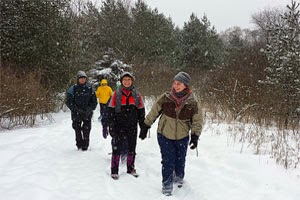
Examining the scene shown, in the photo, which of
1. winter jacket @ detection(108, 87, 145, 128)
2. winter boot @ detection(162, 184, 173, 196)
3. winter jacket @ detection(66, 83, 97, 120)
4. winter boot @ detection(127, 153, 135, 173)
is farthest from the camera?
winter jacket @ detection(66, 83, 97, 120)

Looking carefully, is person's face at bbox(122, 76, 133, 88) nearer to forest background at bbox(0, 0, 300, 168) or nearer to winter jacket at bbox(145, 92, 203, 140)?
winter jacket at bbox(145, 92, 203, 140)

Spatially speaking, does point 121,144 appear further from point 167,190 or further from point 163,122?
point 167,190

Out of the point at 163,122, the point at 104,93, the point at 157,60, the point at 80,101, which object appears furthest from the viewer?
the point at 157,60

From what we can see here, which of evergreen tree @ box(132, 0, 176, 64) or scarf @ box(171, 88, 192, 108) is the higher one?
evergreen tree @ box(132, 0, 176, 64)

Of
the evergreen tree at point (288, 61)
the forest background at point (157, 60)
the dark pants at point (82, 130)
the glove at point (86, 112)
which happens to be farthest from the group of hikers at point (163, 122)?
the evergreen tree at point (288, 61)

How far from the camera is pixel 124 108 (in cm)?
588

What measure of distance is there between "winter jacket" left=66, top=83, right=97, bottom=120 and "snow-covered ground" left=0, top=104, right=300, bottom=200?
3.12 ft

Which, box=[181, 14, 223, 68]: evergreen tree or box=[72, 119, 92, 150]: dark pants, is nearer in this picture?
box=[72, 119, 92, 150]: dark pants

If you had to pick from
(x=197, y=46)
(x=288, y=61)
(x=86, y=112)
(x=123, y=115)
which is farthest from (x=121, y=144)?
(x=197, y=46)

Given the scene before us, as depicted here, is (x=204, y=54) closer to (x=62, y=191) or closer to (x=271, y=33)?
(x=271, y=33)

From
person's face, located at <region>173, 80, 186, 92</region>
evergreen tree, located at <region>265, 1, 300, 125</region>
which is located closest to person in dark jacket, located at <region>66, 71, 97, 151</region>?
person's face, located at <region>173, 80, 186, 92</region>

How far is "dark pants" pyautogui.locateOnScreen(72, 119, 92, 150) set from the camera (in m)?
7.90

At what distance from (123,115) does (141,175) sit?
118 centimetres

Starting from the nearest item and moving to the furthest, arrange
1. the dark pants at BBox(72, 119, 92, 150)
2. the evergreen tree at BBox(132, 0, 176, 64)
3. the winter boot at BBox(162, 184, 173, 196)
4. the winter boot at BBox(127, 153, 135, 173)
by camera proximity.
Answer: the winter boot at BBox(162, 184, 173, 196)
the winter boot at BBox(127, 153, 135, 173)
the dark pants at BBox(72, 119, 92, 150)
the evergreen tree at BBox(132, 0, 176, 64)
